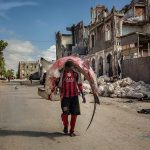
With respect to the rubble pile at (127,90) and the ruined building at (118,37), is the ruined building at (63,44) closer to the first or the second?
the ruined building at (118,37)

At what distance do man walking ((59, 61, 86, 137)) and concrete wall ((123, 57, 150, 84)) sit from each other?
1692 cm

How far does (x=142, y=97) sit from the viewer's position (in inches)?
779

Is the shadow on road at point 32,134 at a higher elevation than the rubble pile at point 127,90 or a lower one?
lower

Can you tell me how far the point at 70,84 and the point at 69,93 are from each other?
224 millimetres

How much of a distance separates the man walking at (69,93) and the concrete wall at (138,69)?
55.5ft

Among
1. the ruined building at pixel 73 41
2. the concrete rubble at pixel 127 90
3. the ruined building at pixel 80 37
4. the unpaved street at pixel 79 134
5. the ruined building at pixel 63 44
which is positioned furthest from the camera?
the ruined building at pixel 63 44

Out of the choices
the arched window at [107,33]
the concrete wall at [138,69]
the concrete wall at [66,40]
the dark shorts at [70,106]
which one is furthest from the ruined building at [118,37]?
the dark shorts at [70,106]

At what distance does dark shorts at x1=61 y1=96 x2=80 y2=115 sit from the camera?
331 inches

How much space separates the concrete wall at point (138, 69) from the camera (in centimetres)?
2520

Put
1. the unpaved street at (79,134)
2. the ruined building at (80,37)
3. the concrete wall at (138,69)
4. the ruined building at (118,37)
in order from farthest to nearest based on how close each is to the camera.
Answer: the ruined building at (80,37)
the ruined building at (118,37)
the concrete wall at (138,69)
the unpaved street at (79,134)

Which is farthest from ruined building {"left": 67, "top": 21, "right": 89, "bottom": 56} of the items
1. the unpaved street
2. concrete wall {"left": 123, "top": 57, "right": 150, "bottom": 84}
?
the unpaved street

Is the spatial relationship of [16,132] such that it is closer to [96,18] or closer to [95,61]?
[95,61]

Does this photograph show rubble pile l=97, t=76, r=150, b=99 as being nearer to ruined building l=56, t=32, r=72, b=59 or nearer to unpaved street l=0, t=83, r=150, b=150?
unpaved street l=0, t=83, r=150, b=150

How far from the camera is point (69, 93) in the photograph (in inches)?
334
